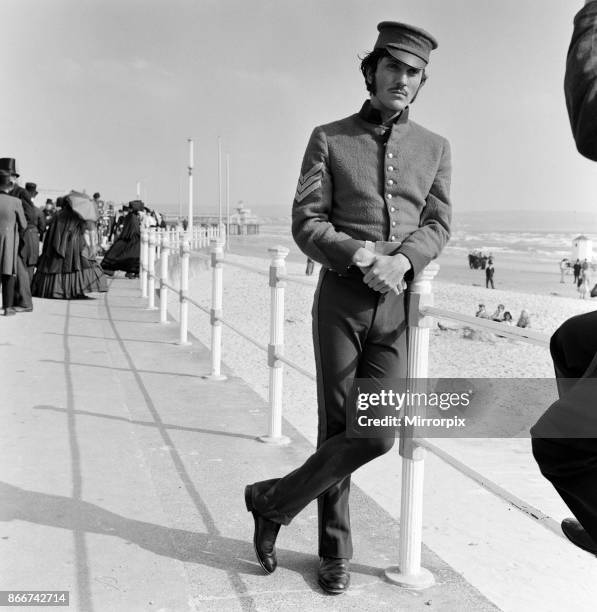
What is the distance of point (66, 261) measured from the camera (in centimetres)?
1132

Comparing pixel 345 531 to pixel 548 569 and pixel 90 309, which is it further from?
pixel 90 309

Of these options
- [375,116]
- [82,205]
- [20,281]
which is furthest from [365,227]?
[82,205]

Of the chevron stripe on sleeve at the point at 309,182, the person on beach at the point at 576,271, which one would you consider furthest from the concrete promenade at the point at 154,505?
the person on beach at the point at 576,271

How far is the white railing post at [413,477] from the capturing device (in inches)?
103

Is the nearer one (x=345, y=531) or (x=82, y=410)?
(x=345, y=531)

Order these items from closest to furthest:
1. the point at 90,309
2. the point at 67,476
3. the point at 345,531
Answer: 1. the point at 345,531
2. the point at 67,476
3. the point at 90,309

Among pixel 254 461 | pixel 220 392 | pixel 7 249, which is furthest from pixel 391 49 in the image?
pixel 7 249

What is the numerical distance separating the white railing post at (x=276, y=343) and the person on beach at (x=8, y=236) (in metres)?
5.35

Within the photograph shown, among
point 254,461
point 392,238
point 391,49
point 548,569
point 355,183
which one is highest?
point 391,49

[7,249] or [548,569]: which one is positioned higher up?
[7,249]

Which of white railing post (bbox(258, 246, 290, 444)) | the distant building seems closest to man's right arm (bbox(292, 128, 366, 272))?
white railing post (bbox(258, 246, 290, 444))

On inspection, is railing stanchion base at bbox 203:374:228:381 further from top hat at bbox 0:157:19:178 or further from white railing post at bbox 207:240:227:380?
top hat at bbox 0:157:19:178

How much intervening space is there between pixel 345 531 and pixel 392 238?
0.95m

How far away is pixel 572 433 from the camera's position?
133 centimetres
